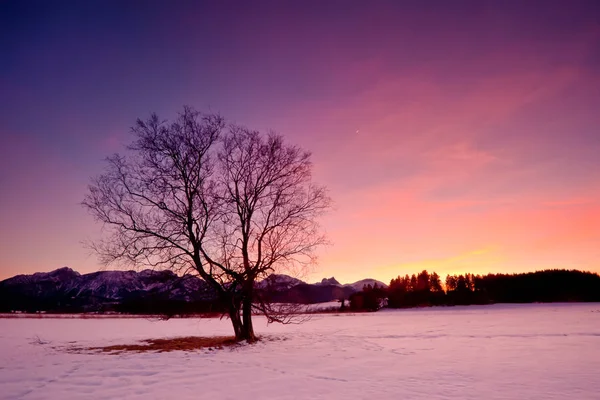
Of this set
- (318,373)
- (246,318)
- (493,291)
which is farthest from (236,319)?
(493,291)

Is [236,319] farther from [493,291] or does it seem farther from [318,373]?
[493,291]

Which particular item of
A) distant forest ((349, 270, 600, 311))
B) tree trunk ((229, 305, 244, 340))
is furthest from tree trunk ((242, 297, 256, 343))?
distant forest ((349, 270, 600, 311))

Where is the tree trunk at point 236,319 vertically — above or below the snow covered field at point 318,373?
above

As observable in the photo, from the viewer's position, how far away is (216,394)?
9.30m

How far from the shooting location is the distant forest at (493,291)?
11781cm

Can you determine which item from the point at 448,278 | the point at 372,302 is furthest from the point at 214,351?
the point at 448,278

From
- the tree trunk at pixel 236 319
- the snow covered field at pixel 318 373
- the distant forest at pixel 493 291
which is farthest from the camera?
the distant forest at pixel 493 291

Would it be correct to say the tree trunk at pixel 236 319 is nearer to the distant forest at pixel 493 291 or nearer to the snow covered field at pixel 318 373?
the snow covered field at pixel 318 373

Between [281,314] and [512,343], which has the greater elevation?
[281,314]

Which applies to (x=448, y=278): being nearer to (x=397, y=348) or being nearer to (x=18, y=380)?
(x=397, y=348)

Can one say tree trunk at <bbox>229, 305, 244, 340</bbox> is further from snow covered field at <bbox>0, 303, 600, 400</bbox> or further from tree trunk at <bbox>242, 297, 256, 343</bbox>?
snow covered field at <bbox>0, 303, 600, 400</bbox>

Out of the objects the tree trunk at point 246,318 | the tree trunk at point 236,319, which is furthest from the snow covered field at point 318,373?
the tree trunk at point 246,318

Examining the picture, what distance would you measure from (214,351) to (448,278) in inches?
6012

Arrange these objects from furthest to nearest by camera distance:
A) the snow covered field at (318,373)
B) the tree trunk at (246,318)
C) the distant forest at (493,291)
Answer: the distant forest at (493,291)
the tree trunk at (246,318)
the snow covered field at (318,373)
